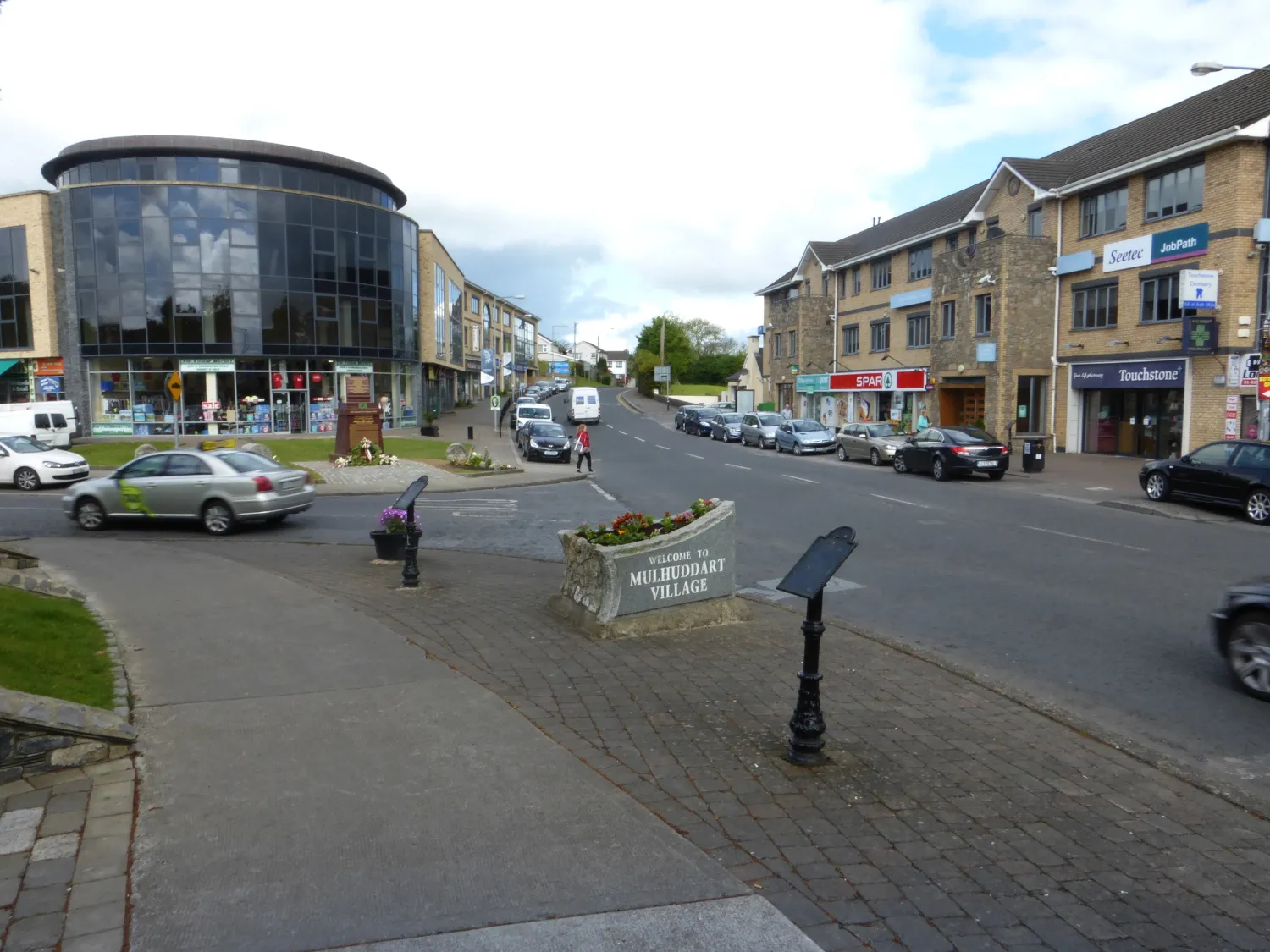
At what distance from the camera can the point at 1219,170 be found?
26281 millimetres

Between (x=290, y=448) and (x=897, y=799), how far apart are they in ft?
109

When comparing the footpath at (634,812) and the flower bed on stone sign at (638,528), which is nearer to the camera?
the footpath at (634,812)

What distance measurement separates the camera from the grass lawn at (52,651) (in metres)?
5.87

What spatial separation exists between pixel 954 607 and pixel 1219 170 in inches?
927

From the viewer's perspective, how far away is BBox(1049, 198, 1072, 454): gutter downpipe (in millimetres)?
33438

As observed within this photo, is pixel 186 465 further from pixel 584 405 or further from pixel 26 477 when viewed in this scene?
pixel 584 405

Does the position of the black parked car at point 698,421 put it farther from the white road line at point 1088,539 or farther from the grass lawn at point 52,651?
the grass lawn at point 52,651

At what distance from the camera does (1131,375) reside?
30.0 m

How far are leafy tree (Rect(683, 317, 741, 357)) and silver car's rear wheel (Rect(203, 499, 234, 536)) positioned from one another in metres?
125

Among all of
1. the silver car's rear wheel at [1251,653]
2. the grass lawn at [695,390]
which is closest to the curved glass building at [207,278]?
the silver car's rear wheel at [1251,653]

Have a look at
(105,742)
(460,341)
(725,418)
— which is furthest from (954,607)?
(460,341)

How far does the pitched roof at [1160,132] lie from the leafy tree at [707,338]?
102 meters

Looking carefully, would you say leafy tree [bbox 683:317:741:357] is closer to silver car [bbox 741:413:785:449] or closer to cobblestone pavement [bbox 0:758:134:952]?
silver car [bbox 741:413:785:449]

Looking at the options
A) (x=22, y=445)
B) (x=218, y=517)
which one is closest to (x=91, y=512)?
(x=218, y=517)
